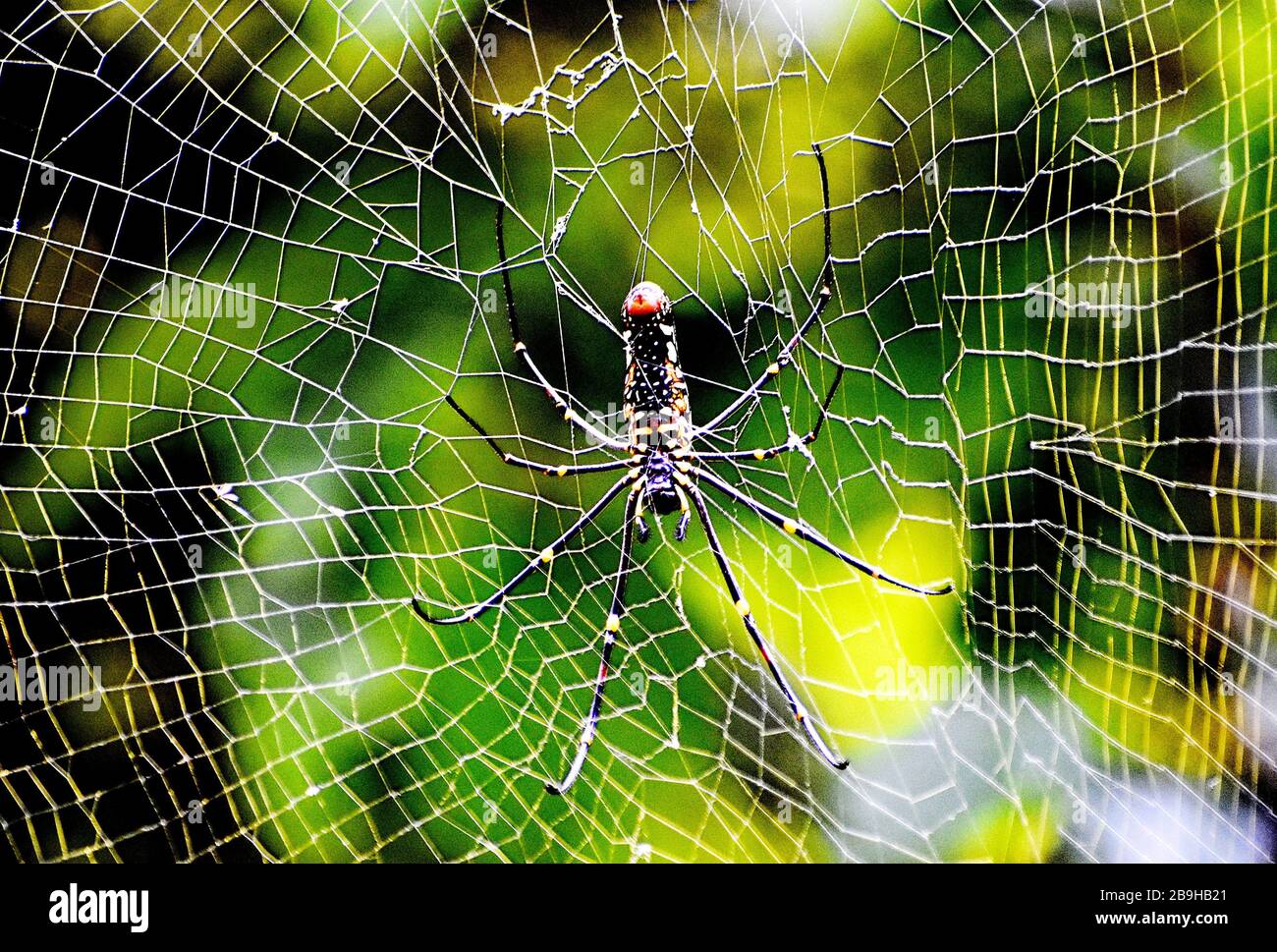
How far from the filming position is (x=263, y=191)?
991 mm

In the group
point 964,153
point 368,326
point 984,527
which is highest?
point 964,153

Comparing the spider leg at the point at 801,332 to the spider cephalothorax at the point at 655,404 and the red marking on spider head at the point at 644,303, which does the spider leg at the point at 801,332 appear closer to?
the spider cephalothorax at the point at 655,404

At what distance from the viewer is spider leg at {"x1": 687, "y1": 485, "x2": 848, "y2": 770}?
0.94 m

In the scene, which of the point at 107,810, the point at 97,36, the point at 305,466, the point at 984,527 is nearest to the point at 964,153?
the point at 984,527

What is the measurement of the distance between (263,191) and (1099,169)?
1023 mm

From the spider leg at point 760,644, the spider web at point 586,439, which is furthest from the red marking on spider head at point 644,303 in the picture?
the spider leg at point 760,644

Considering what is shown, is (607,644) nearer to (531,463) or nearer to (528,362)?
(531,463)

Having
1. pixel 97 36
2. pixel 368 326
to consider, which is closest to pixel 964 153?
pixel 368 326

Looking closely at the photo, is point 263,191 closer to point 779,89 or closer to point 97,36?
point 97,36

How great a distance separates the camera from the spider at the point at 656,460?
88 cm

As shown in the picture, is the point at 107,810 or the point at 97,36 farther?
the point at 107,810

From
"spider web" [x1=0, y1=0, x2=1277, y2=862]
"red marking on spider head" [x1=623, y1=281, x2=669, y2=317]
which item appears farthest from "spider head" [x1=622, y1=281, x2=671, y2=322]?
"spider web" [x1=0, y1=0, x2=1277, y2=862]

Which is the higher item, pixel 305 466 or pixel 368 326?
pixel 368 326

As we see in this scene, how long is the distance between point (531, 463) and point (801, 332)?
37 centimetres
